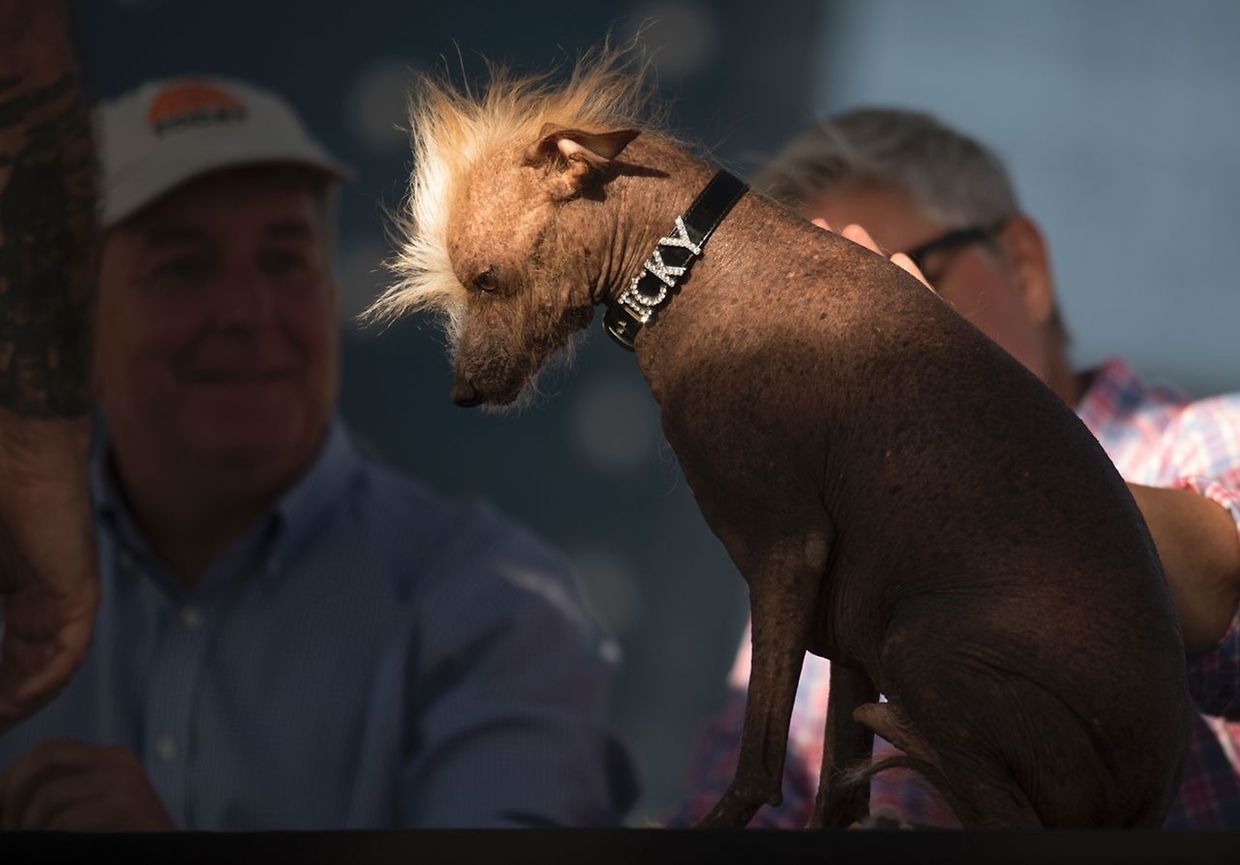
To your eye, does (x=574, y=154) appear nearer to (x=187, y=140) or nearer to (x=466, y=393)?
(x=466, y=393)

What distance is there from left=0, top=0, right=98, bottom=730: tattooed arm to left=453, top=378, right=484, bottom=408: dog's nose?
54 centimetres

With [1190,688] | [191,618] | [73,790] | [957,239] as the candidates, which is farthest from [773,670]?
[191,618]

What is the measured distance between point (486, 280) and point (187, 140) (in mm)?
1570

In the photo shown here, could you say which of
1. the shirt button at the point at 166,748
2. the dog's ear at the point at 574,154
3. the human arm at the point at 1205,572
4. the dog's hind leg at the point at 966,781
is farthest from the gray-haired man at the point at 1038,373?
the shirt button at the point at 166,748

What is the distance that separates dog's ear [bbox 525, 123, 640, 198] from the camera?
0.99 metres

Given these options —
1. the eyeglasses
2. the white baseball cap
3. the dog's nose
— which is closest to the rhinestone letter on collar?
the dog's nose

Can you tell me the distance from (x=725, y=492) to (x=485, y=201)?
272 millimetres

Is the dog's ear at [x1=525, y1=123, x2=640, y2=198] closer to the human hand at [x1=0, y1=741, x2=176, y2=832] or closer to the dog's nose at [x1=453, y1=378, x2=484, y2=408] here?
the dog's nose at [x1=453, y1=378, x2=484, y2=408]

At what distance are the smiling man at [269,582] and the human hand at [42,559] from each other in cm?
81

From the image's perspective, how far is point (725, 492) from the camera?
3.23 feet

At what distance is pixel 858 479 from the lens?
95cm

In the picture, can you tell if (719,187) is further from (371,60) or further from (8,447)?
(371,60)

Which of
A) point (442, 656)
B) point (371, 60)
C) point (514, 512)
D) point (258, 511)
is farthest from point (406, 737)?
point (371, 60)

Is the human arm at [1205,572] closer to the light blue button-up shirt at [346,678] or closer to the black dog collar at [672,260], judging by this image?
the black dog collar at [672,260]
